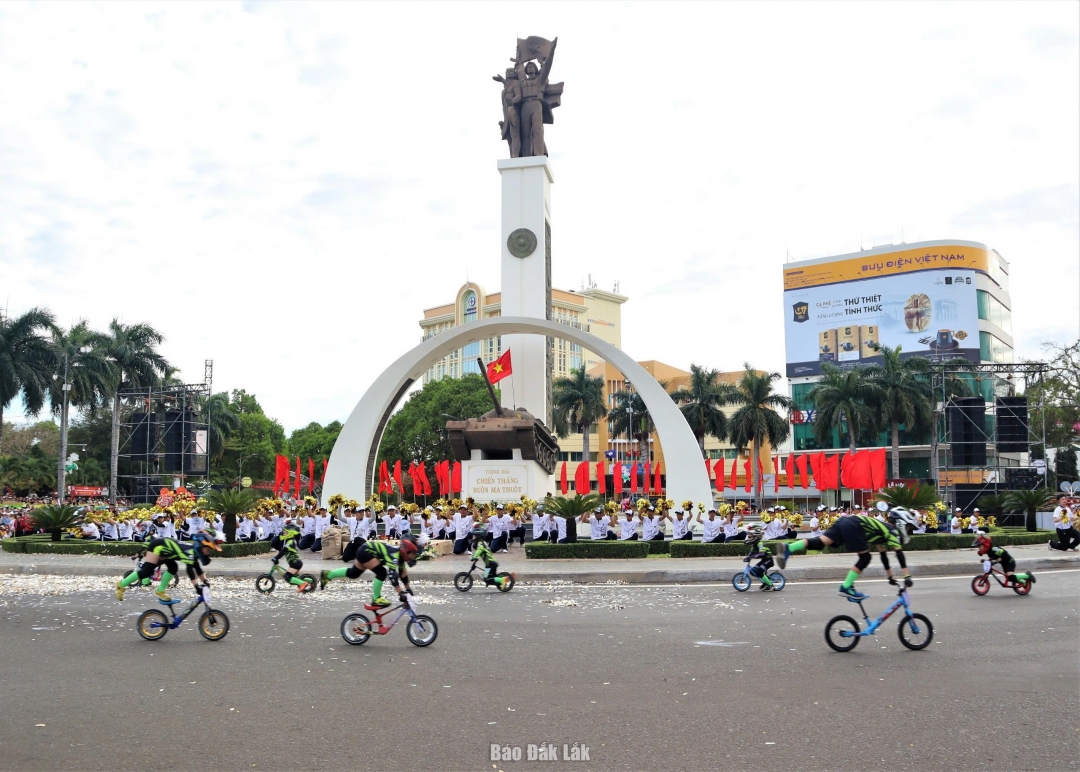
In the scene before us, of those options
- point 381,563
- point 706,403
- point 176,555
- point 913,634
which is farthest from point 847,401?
point 176,555

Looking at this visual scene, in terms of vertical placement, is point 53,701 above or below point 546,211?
below

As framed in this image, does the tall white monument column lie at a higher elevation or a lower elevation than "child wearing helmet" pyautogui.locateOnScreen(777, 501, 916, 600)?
higher

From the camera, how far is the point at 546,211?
40688 mm

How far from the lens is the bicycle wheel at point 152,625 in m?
10.1

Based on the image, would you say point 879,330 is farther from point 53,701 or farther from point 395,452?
point 53,701

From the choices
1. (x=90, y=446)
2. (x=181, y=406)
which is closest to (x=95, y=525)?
(x=181, y=406)

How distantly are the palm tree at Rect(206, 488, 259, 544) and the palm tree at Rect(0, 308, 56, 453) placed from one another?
80.8ft

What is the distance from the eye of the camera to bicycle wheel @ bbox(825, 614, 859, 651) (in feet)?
30.2

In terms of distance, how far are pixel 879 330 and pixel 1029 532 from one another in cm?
5157

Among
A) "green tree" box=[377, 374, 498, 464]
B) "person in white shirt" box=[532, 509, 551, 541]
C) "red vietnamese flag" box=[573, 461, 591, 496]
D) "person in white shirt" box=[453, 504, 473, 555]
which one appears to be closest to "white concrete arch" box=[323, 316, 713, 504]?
"red vietnamese flag" box=[573, 461, 591, 496]

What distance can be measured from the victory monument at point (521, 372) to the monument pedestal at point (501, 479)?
0.12 ft

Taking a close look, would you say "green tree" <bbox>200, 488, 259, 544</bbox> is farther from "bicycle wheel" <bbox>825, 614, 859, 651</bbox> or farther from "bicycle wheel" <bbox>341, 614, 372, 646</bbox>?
"bicycle wheel" <bbox>825, 614, 859, 651</bbox>

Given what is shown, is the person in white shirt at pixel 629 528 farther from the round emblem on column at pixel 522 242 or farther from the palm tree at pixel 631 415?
the palm tree at pixel 631 415

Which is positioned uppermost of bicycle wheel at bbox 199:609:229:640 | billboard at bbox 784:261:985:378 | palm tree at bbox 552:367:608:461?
billboard at bbox 784:261:985:378
